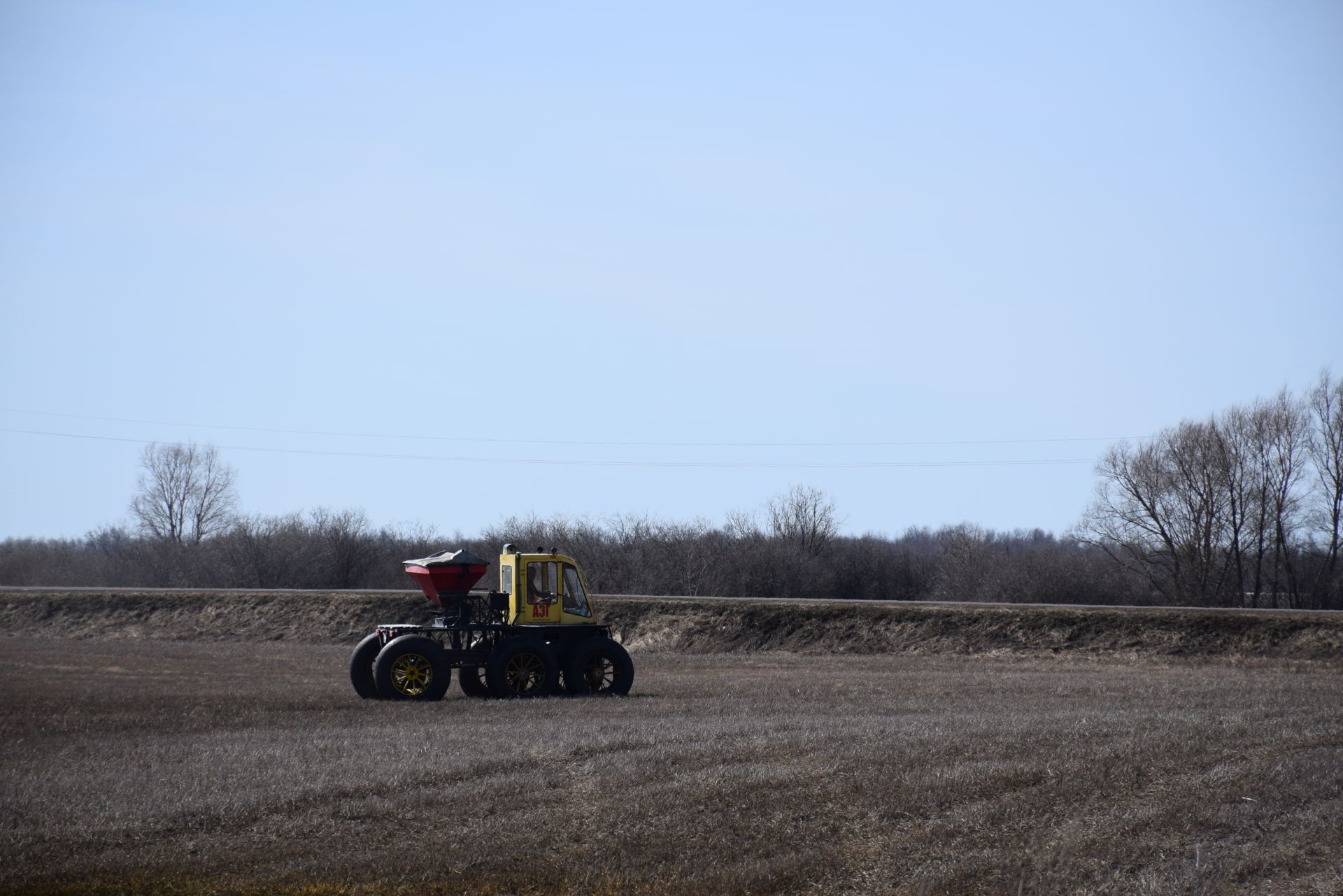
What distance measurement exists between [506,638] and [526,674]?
747 millimetres

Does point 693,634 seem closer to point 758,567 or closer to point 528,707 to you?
point 758,567

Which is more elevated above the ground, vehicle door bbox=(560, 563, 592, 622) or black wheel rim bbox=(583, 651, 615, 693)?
vehicle door bbox=(560, 563, 592, 622)

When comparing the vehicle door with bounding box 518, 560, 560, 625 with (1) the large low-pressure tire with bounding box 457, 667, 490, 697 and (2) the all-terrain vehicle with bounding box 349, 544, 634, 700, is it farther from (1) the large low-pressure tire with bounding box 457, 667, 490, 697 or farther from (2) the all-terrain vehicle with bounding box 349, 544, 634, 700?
(1) the large low-pressure tire with bounding box 457, 667, 490, 697

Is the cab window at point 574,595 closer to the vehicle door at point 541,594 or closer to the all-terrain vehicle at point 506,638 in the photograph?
the all-terrain vehicle at point 506,638

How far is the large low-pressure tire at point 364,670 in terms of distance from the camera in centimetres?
2131

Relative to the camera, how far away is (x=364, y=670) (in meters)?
21.4

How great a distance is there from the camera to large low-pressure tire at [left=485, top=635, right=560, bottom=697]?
21625 mm

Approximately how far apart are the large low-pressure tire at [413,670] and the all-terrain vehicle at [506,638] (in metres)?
0.02

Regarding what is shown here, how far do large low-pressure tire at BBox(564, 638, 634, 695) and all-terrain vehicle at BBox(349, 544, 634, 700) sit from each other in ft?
0.04

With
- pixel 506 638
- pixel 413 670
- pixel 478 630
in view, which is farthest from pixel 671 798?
pixel 478 630

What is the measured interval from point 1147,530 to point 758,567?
58.0 ft

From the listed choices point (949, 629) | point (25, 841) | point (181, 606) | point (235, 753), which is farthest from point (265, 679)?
point (181, 606)

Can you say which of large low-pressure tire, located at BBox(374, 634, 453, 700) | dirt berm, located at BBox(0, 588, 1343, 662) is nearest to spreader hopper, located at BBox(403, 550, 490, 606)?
large low-pressure tire, located at BBox(374, 634, 453, 700)

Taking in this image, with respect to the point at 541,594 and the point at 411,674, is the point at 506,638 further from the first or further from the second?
the point at 411,674
